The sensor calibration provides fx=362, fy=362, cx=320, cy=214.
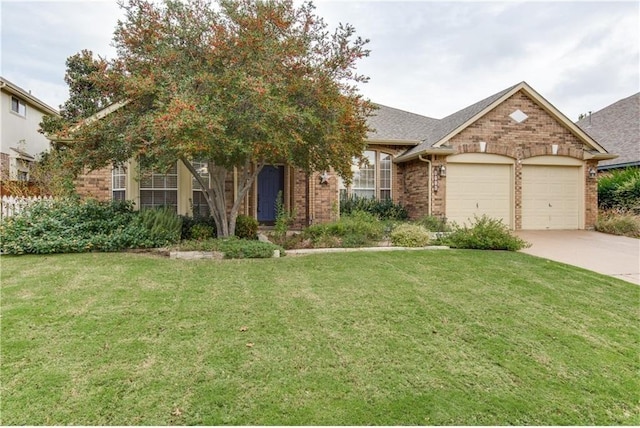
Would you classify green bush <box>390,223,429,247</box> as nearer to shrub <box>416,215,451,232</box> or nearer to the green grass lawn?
shrub <box>416,215,451,232</box>

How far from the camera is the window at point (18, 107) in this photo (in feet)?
58.3

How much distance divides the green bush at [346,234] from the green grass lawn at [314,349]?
9.72ft

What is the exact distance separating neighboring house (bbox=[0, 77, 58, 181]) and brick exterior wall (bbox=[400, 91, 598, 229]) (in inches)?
675

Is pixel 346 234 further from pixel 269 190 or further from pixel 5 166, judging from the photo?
pixel 5 166

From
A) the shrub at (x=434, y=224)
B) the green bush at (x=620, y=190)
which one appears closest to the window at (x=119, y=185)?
the shrub at (x=434, y=224)

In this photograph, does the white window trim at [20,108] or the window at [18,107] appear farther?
the window at [18,107]

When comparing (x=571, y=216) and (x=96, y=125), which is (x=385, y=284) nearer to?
(x=96, y=125)

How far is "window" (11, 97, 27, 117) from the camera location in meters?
17.8

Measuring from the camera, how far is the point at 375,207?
1461cm

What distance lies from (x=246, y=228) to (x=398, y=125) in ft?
29.0

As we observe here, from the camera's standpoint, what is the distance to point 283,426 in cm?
257

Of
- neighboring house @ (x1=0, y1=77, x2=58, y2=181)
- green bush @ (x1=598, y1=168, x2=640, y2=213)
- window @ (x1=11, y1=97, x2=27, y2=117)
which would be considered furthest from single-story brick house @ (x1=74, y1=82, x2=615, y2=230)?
window @ (x1=11, y1=97, x2=27, y2=117)

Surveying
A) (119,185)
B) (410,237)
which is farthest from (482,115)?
(119,185)

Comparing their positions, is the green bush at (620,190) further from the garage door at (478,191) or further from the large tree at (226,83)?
the large tree at (226,83)
